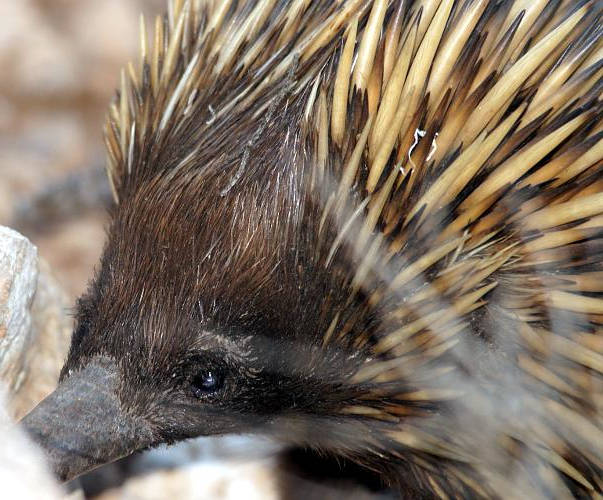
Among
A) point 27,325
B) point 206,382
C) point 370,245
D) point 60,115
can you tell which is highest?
point 370,245

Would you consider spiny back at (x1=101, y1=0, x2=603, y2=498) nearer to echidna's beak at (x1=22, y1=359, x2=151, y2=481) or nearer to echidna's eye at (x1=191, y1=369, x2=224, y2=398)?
echidna's eye at (x1=191, y1=369, x2=224, y2=398)

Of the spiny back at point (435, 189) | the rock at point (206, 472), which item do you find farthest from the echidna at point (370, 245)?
the rock at point (206, 472)

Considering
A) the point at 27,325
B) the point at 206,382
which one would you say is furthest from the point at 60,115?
the point at 206,382

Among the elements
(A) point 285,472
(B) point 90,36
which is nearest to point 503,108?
(A) point 285,472

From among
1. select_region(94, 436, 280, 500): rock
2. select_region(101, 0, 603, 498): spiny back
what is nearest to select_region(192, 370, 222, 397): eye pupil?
select_region(101, 0, 603, 498): spiny back

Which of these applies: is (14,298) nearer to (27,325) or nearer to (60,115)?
(27,325)
